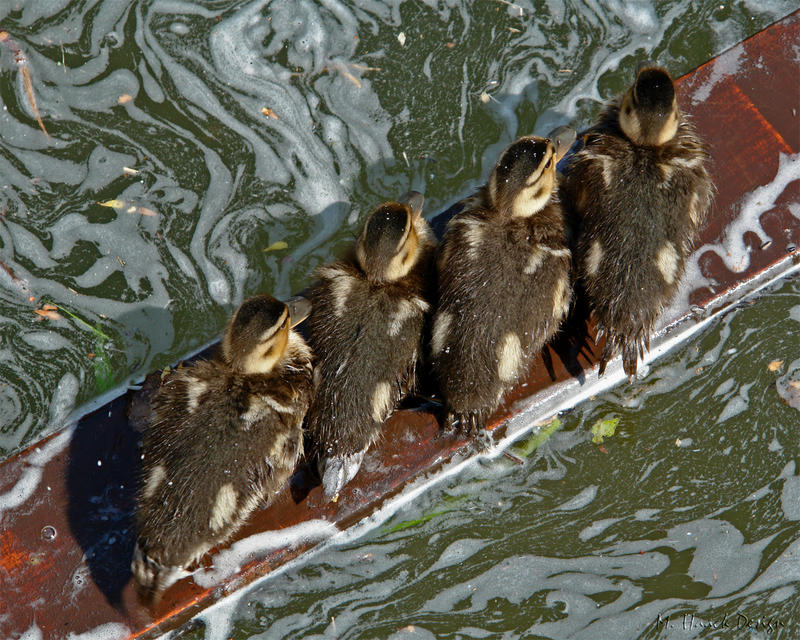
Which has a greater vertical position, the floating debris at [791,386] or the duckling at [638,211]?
the duckling at [638,211]

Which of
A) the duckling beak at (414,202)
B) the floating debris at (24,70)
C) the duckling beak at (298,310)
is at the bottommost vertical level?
the duckling beak at (298,310)

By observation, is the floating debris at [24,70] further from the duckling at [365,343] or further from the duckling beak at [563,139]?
the duckling beak at [563,139]

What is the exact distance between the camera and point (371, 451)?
7.19ft

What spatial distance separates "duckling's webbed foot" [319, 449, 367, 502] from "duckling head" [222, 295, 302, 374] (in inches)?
11.9

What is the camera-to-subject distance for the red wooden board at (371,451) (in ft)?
6.62

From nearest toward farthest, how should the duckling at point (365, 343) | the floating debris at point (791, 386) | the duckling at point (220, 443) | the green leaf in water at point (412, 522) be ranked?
1. the duckling at point (220, 443)
2. the duckling at point (365, 343)
3. the green leaf in water at point (412, 522)
4. the floating debris at point (791, 386)

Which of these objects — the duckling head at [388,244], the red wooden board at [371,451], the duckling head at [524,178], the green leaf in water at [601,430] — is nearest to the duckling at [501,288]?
the duckling head at [524,178]

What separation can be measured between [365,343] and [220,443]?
44cm

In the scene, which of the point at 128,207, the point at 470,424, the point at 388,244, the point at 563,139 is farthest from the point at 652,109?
the point at 128,207

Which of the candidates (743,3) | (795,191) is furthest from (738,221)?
(743,3)

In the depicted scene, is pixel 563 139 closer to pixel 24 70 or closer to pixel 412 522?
pixel 412 522

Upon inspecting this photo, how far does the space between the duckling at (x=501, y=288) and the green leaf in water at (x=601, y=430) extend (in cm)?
47

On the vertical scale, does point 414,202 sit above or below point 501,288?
above

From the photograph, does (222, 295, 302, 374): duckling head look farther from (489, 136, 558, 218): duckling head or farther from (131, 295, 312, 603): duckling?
(489, 136, 558, 218): duckling head
